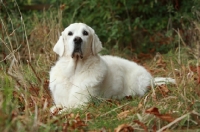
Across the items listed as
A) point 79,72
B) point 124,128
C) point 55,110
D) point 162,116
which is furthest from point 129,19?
point 124,128

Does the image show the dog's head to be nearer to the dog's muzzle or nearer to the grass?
the dog's muzzle

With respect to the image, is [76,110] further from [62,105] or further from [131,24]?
[131,24]

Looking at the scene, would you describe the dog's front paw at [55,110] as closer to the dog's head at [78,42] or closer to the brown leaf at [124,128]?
the dog's head at [78,42]

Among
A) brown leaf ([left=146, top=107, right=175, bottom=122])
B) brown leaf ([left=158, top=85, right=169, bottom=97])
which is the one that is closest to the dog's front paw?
brown leaf ([left=146, top=107, right=175, bottom=122])

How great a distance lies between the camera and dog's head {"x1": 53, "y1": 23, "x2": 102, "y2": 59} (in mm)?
5383

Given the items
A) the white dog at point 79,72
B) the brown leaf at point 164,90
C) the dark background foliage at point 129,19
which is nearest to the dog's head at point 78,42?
the white dog at point 79,72

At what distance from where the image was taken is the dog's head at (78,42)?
5.38 metres

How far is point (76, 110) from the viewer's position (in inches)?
187

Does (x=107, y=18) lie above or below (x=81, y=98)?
above

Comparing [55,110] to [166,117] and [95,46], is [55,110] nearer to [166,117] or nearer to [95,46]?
[95,46]

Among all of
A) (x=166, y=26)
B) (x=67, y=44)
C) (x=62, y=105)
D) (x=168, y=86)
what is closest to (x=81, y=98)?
(x=62, y=105)

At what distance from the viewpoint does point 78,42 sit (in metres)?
5.36

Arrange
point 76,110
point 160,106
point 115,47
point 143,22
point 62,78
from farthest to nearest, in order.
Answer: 1. point 143,22
2. point 115,47
3. point 62,78
4. point 76,110
5. point 160,106

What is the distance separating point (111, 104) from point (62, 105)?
2.25 feet
